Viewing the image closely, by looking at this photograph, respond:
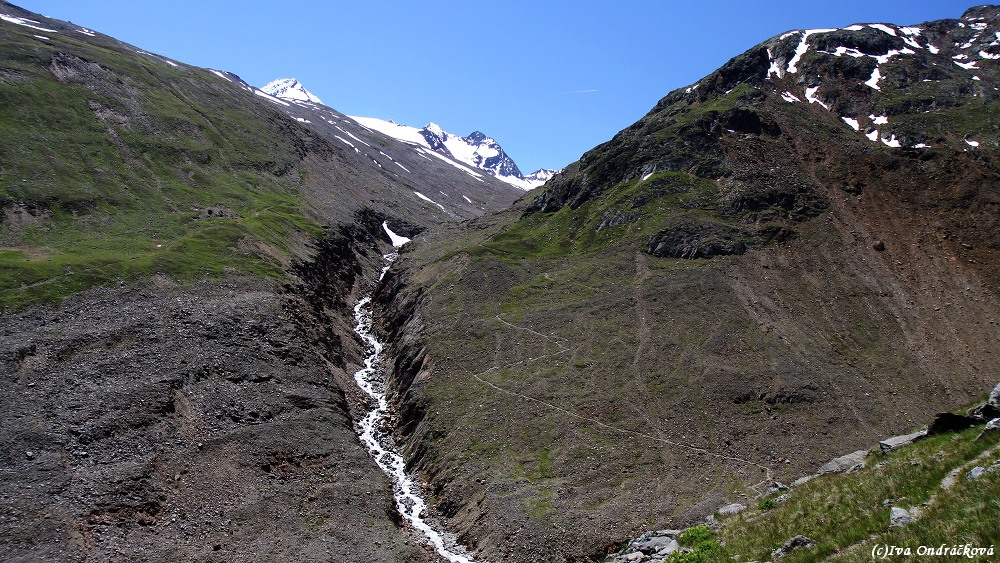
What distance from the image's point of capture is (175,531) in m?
37.4

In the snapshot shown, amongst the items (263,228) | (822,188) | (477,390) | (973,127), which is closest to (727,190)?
(822,188)

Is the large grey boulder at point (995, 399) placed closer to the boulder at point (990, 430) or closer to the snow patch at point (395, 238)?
the boulder at point (990, 430)

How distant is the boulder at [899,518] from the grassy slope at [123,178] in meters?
68.5

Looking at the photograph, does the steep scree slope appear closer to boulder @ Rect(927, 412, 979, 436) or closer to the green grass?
boulder @ Rect(927, 412, 979, 436)

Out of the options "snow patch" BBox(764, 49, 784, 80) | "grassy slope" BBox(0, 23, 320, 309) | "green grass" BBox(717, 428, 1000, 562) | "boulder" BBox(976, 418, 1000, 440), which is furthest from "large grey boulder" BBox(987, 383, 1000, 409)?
"snow patch" BBox(764, 49, 784, 80)

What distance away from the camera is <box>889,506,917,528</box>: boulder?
1225cm

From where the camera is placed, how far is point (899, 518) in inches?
495

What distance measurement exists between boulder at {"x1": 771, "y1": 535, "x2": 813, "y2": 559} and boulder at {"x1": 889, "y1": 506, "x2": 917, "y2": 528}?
6.66 ft

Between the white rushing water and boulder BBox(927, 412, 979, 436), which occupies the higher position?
boulder BBox(927, 412, 979, 436)

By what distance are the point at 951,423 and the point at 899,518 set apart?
10504mm

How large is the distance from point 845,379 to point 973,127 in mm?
65403

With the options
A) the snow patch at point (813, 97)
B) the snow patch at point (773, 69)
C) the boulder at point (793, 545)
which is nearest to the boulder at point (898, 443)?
the boulder at point (793, 545)

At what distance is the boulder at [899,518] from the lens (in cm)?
1225

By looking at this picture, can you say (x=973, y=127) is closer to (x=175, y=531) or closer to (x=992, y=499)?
(x=992, y=499)
